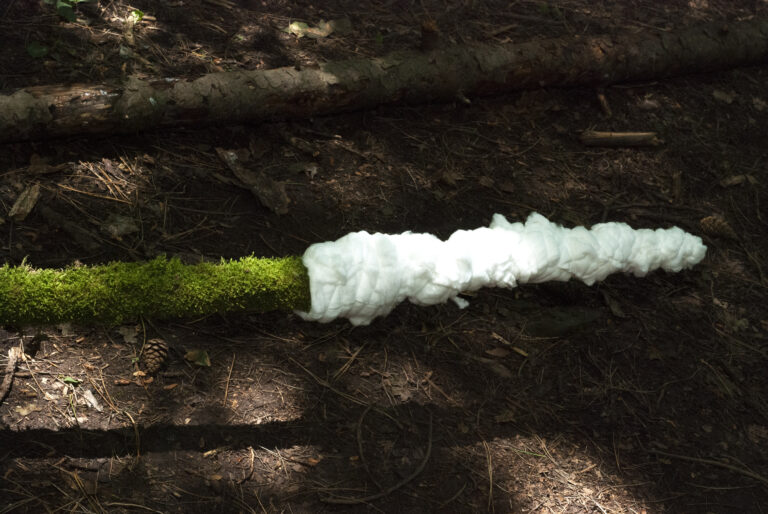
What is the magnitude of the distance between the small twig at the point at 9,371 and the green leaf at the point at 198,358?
0.60 meters

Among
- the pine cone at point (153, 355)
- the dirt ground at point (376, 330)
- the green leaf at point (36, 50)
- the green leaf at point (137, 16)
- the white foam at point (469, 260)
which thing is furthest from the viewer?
the green leaf at point (137, 16)

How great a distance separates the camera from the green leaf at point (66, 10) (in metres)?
3.45

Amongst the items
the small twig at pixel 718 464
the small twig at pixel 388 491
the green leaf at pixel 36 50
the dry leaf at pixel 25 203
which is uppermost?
the green leaf at pixel 36 50

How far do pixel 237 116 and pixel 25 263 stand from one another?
1280 mm

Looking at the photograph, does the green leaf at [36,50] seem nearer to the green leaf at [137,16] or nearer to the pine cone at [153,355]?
the green leaf at [137,16]

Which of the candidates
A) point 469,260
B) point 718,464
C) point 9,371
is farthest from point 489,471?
point 9,371

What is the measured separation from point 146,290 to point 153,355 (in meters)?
0.29

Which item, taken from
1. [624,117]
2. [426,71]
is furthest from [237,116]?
[624,117]

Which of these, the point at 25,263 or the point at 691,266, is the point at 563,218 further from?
the point at 25,263

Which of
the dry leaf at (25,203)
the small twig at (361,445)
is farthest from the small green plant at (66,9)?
the small twig at (361,445)

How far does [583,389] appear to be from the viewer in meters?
2.75

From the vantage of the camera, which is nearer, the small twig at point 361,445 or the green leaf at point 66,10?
the small twig at point 361,445

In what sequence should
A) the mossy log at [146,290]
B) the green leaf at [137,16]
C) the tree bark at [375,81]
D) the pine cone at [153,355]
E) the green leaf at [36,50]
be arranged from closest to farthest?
1. the mossy log at [146,290]
2. the pine cone at [153,355]
3. the tree bark at [375,81]
4. the green leaf at [36,50]
5. the green leaf at [137,16]

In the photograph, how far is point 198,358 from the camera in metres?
2.47
